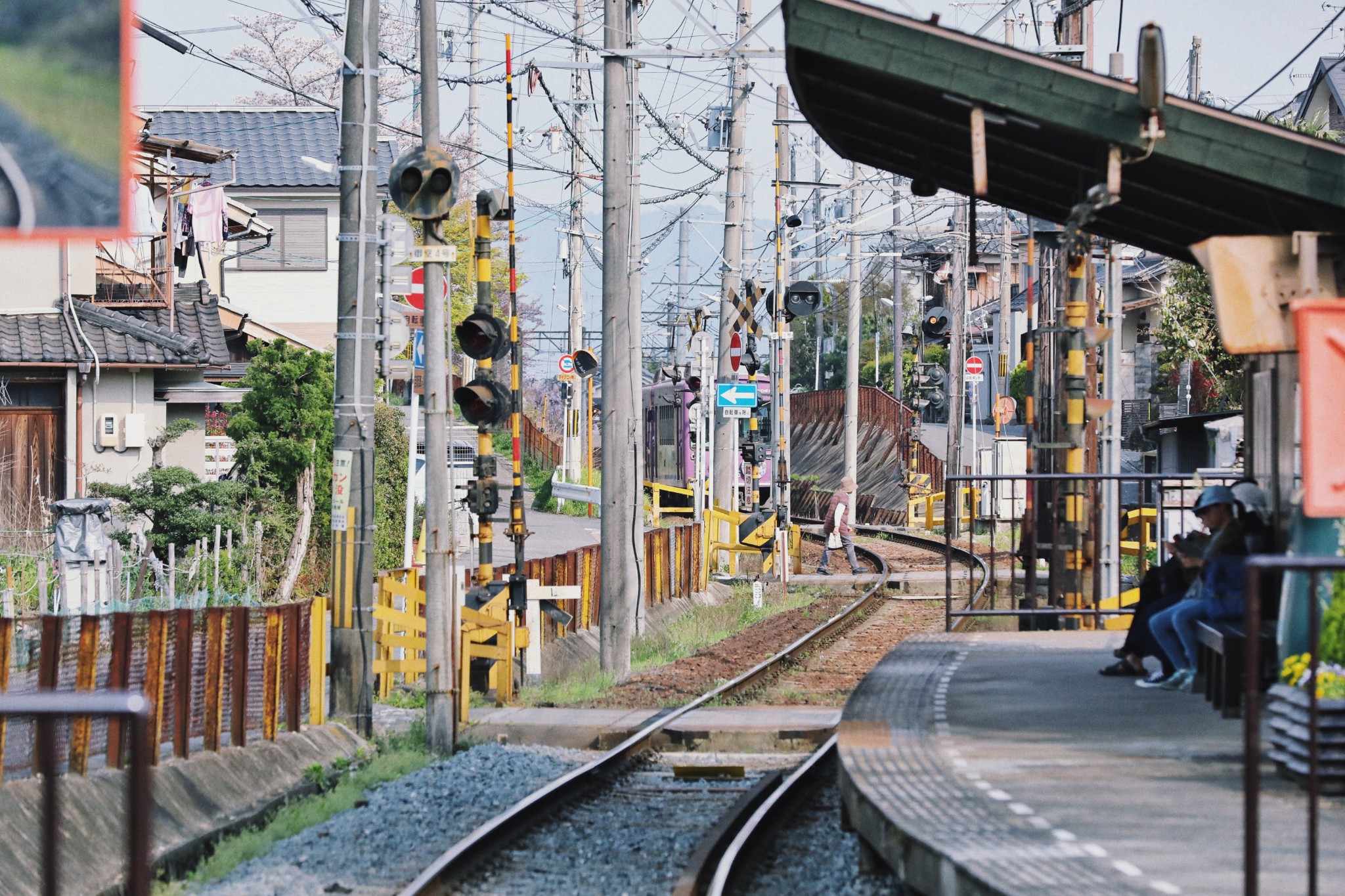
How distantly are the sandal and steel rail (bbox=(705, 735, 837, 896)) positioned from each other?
5.70 feet

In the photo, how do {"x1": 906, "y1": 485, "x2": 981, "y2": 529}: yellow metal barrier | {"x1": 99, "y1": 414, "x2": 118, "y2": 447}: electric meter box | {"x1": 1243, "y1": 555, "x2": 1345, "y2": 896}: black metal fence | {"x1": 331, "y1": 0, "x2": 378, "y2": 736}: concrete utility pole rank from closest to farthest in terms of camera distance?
{"x1": 1243, "y1": 555, "x2": 1345, "y2": 896}: black metal fence → {"x1": 331, "y1": 0, "x2": 378, "y2": 736}: concrete utility pole → {"x1": 99, "y1": 414, "x2": 118, "y2": 447}: electric meter box → {"x1": 906, "y1": 485, "x2": 981, "y2": 529}: yellow metal barrier

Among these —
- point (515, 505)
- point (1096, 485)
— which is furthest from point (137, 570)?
point (1096, 485)

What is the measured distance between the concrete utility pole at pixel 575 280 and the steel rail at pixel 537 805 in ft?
73.0

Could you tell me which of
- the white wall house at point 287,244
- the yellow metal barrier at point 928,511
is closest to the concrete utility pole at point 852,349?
the yellow metal barrier at point 928,511

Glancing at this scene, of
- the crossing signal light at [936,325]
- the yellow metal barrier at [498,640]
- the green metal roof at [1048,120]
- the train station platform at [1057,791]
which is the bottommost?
the yellow metal barrier at [498,640]

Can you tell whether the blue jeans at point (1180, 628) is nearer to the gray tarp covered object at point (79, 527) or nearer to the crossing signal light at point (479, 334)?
the crossing signal light at point (479, 334)

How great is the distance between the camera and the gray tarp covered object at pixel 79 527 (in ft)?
51.2

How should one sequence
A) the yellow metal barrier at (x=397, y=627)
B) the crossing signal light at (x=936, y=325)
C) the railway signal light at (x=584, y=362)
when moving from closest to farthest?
the yellow metal barrier at (x=397, y=627)
the railway signal light at (x=584, y=362)
the crossing signal light at (x=936, y=325)

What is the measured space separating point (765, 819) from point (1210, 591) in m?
2.85

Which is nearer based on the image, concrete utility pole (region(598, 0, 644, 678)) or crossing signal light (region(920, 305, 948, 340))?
concrete utility pole (region(598, 0, 644, 678))

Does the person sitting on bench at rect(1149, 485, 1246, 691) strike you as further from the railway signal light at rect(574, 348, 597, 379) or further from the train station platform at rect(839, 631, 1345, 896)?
the railway signal light at rect(574, 348, 597, 379)

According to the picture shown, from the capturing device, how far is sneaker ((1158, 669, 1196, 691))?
9328 mm

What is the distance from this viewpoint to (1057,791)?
21.8 ft

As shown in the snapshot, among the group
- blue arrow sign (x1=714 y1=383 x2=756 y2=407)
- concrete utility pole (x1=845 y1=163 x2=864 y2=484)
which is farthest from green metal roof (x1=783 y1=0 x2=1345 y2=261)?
concrete utility pole (x1=845 y1=163 x2=864 y2=484)
